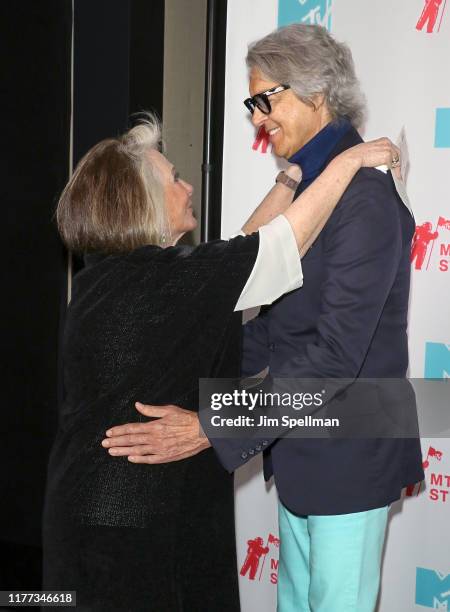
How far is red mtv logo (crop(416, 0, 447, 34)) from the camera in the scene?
2215 mm

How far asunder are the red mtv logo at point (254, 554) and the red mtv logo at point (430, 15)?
1.65 m

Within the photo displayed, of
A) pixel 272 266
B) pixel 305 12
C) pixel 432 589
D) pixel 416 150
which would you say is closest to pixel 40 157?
pixel 305 12

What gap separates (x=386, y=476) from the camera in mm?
1650

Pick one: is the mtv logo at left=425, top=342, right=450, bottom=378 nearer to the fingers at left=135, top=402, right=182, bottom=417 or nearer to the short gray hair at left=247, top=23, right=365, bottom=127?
the short gray hair at left=247, top=23, right=365, bottom=127

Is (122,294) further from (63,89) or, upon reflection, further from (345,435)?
(63,89)

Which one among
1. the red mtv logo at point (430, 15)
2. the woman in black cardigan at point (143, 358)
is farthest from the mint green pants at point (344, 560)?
the red mtv logo at point (430, 15)

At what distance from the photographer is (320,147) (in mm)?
1652

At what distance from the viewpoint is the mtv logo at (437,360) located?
231 cm

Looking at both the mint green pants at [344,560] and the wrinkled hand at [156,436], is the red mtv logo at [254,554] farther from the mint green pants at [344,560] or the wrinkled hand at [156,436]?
the wrinkled hand at [156,436]

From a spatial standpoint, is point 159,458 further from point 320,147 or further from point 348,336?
point 320,147

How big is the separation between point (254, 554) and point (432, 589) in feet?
1.93

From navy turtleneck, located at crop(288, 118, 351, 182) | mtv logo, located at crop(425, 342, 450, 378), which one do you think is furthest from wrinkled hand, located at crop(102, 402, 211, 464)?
mtv logo, located at crop(425, 342, 450, 378)

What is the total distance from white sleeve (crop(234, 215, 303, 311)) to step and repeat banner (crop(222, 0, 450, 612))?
0.88m

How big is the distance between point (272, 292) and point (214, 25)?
133 centimetres
